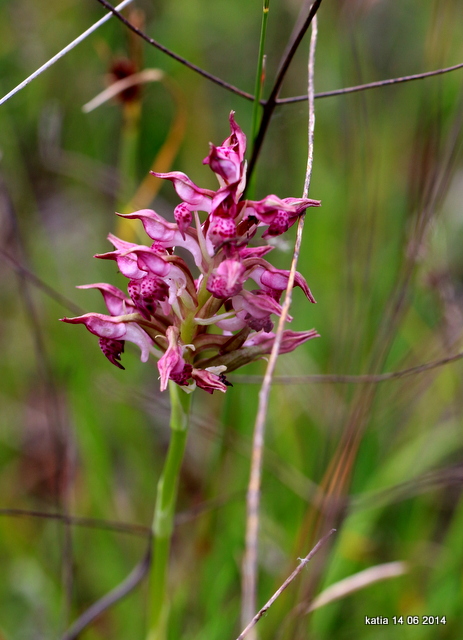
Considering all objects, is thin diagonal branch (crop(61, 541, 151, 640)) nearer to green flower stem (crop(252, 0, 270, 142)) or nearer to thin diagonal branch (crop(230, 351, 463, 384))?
thin diagonal branch (crop(230, 351, 463, 384))

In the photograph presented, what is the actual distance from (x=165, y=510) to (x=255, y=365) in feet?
4.48

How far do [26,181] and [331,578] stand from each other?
320 cm

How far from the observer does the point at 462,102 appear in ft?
7.42

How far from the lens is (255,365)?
→ 9.00 ft

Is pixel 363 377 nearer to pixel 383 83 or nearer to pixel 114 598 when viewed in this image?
pixel 383 83

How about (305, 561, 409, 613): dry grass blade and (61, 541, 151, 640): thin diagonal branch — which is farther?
(305, 561, 409, 613): dry grass blade

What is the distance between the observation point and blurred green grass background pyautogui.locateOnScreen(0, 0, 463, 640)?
2.31 m

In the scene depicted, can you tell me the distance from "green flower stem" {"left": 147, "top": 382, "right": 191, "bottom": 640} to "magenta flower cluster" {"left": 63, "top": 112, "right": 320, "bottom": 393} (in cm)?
14

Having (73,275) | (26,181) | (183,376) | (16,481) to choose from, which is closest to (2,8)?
(26,181)

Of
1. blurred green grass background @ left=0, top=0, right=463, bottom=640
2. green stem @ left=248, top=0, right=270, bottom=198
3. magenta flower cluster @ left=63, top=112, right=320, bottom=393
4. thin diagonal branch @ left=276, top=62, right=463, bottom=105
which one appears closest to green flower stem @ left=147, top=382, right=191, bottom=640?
magenta flower cluster @ left=63, top=112, right=320, bottom=393

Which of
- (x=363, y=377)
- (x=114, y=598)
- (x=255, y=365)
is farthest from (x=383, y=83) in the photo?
(x=114, y=598)

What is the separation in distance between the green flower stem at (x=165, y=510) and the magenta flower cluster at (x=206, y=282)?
140 mm

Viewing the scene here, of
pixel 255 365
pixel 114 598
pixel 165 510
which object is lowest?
pixel 114 598

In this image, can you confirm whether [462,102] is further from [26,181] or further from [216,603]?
[26,181]
